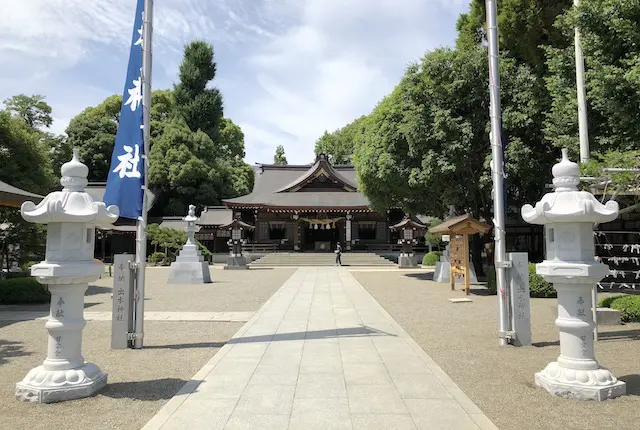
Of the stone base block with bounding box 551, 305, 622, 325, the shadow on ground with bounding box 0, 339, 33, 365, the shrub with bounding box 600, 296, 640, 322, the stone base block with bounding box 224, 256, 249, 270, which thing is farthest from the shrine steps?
the shadow on ground with bounding box 0, 339, 33, 365

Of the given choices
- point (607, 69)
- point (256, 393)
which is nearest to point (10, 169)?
point (256, 393)

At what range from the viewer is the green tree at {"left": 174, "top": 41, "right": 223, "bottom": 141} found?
48.6 metres

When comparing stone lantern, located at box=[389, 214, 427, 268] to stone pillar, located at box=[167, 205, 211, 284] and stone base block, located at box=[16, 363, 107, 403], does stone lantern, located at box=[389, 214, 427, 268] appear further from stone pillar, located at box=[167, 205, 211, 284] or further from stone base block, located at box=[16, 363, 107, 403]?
stone base block, located at box=[16, 363, 107, 403]

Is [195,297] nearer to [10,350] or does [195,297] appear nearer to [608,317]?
[10,350]

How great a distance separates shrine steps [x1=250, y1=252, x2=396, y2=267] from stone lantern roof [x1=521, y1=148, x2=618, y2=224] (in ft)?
85.7

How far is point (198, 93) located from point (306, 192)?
2129cm

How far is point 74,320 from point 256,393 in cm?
222

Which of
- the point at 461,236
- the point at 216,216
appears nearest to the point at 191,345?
the point at 461,236

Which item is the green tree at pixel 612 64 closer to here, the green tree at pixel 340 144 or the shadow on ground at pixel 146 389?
the shadow on ground at pixel 146 389

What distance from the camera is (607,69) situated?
10.0 m

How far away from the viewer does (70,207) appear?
4.82 m

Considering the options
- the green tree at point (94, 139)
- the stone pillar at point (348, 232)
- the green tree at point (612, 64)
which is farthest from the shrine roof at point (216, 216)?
the green tree at point (612, 64)

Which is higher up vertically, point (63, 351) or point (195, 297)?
point (63, 351)

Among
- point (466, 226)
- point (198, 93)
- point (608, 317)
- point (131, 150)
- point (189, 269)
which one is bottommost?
point (608, 317)
